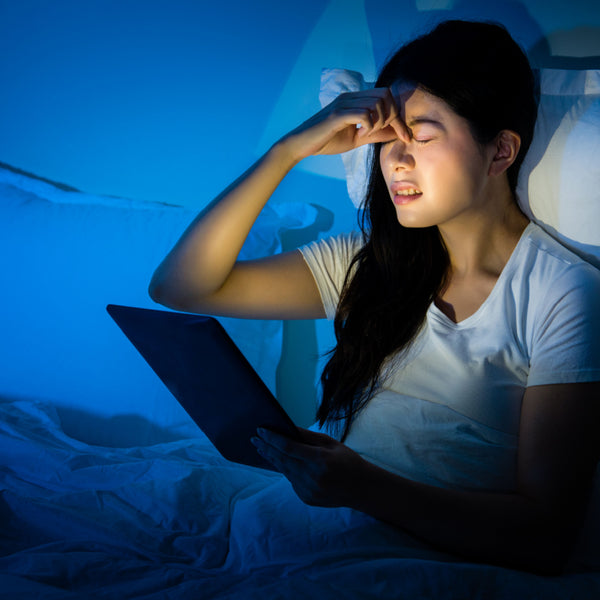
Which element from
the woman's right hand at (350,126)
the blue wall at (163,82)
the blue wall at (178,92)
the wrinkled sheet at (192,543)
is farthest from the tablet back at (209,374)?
the blue wall at (163,82)

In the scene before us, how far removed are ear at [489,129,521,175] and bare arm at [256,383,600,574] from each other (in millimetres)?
426

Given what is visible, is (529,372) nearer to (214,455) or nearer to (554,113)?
(554,113)

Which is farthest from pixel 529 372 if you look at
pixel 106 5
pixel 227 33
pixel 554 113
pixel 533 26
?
pixel 106 5

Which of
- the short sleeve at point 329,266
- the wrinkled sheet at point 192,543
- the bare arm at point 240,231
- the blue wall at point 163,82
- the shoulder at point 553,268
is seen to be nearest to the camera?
the wrinkled sheet at point 192,543

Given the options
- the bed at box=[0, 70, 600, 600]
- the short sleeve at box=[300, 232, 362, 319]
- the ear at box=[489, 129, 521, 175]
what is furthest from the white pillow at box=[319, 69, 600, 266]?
the short sleeve at box=[300, 232, 362, 319]

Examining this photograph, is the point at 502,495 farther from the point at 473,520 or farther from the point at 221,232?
the point at 221,232

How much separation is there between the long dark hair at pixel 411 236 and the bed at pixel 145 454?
6.5 inches

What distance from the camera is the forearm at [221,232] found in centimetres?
108

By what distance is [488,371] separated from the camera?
92cm

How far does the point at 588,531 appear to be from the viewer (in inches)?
32.7

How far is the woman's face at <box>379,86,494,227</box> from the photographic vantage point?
3.03 feet

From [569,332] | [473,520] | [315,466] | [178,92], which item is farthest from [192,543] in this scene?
[178,92]

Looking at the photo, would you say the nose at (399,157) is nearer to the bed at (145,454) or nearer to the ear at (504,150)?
the ear at (504,150)

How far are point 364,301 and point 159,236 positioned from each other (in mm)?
690
